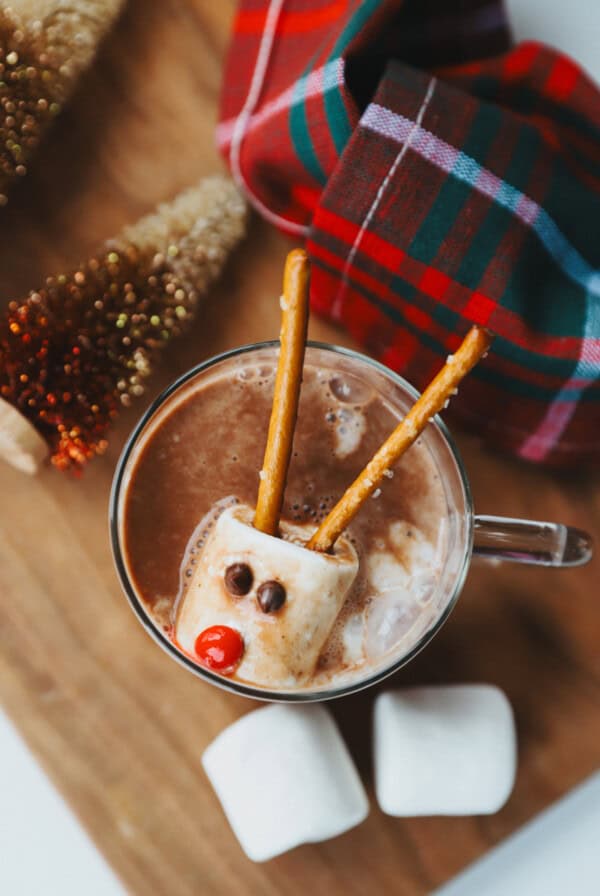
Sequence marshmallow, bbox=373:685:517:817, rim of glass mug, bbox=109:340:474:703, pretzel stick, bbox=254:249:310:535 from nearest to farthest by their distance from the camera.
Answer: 1. pretzel stick, bbox=254:249:310:535
2. rim of glass mug, bbox=109:340:474:703
3. marshmallow, bbox=373:685:517:817

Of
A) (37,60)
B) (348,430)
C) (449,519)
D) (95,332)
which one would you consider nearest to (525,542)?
(449,519)

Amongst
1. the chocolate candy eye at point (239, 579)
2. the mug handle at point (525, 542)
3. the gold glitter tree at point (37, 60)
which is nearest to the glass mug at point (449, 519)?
the mug handle at point (525, 542)

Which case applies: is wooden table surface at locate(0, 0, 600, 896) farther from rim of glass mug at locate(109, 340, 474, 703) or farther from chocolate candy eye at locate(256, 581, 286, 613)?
chocolate candy eye at locate(256, 581, 286, 613)

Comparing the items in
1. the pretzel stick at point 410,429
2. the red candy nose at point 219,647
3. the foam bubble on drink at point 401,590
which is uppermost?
the pretzel stick at point 410,429

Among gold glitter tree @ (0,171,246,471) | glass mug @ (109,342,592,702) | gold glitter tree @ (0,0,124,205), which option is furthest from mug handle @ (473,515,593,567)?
gold glitter tree @ (0,0,124,205)

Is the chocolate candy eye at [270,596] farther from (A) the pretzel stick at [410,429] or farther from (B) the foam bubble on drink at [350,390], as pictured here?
(B) the foam bubble on drink at [350,390]

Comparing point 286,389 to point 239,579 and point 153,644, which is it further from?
point 153,644

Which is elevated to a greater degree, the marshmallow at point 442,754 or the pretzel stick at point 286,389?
the pretzel stick at point 286,389

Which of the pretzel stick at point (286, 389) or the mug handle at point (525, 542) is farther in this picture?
the mug handle at point (525, 542)
